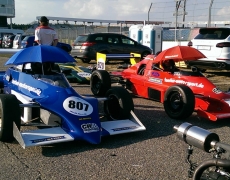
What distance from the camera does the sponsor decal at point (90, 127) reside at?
14.7 feet

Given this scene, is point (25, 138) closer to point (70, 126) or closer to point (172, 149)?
point (70, 126)

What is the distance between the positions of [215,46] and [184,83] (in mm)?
4927

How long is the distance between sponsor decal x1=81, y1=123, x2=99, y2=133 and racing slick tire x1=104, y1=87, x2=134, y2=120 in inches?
33.1

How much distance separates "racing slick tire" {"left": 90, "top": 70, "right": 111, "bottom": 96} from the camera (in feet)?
25.1

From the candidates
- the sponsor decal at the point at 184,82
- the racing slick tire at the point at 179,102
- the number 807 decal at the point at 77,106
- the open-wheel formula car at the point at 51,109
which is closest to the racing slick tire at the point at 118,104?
the open-wheel formula car at the point at 51,109

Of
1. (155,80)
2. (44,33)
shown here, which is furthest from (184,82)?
(44,33)

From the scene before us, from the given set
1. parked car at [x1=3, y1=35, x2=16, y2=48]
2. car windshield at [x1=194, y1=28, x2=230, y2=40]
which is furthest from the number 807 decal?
parked car at [x1=3, y1=35, x2=16, y2=48]

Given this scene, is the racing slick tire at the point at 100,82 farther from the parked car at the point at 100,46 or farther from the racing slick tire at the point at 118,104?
the parked car at the point at 100,46

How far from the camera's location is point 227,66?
10.6 m

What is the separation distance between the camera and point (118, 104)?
5.50 metres

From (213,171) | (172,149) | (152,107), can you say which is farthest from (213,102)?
(213,171)

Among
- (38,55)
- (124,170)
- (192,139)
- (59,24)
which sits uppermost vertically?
(59,24)

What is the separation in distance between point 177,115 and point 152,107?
1223 mm

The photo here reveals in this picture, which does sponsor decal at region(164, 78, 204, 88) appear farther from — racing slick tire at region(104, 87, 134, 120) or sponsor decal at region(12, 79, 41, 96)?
sponsor decal at region(12, 79, 41, 96)
